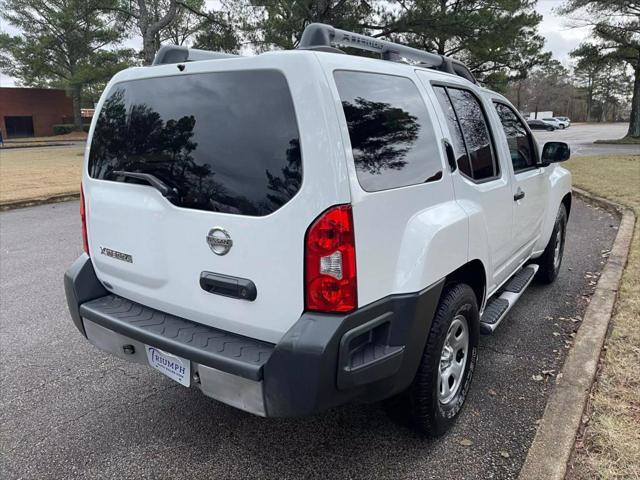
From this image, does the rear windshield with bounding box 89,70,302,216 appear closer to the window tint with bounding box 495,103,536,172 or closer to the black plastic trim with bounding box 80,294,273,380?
the black plastic trim with bounding box 80,294,273,380

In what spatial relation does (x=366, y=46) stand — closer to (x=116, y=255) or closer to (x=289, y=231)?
(x=289, y=231)

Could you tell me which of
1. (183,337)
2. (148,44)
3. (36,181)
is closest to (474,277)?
(183,337)

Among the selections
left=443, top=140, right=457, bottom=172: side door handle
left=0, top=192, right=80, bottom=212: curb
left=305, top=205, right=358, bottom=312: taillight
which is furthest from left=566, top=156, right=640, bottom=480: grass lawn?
left=0, top=192, right=80, bottom=212: curb

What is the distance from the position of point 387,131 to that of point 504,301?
1.88m

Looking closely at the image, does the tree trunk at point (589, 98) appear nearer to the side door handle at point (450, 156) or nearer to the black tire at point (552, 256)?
the black tire at point (552, 256)

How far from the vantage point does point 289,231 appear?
1989 millimetres

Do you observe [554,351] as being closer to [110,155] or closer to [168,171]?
[168,171]

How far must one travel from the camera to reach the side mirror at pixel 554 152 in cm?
418

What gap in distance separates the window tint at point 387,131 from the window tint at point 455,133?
0.87 ft

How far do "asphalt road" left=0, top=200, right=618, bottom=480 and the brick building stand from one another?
5415cm

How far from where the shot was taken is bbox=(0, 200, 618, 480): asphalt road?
2.46 meters

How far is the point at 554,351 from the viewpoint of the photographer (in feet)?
11.9

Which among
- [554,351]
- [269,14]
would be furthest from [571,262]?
[269,14]

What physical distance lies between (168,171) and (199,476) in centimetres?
149
